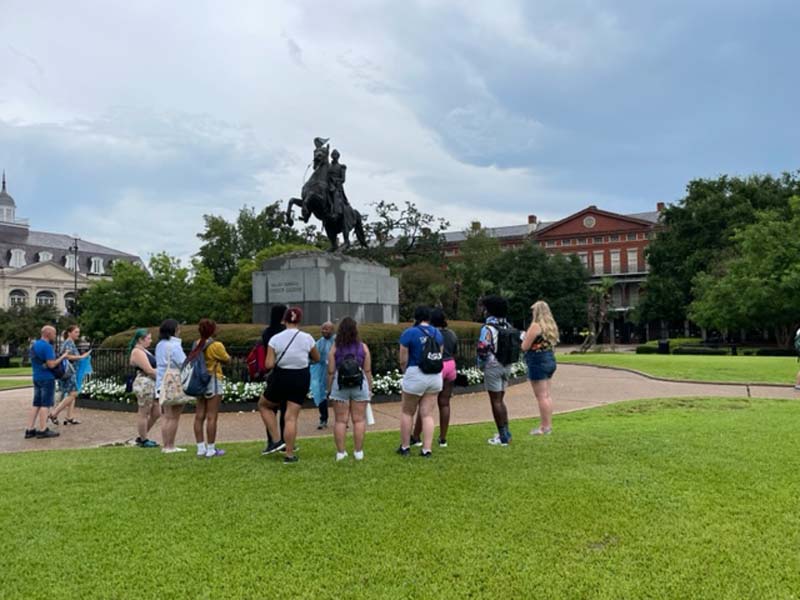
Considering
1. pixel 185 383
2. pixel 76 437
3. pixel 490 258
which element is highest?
pixel 490 258

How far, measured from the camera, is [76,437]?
9.23m

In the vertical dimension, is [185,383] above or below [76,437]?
above

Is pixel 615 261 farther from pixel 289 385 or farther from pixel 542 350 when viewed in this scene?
pixel 289 385

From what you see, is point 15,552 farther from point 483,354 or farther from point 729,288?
point 729,288

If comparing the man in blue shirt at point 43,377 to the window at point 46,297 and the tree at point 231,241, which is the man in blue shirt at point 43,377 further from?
the window at point 46,297

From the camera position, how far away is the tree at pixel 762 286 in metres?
34.8

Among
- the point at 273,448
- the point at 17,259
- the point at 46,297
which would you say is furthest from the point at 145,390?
the point at 17,259

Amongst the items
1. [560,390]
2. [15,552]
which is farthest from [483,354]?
[560,390]

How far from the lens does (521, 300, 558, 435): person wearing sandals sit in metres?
7.39

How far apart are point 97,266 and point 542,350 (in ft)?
311

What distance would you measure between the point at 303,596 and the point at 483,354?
4123 mm

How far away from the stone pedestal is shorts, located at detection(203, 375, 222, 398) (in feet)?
27.0

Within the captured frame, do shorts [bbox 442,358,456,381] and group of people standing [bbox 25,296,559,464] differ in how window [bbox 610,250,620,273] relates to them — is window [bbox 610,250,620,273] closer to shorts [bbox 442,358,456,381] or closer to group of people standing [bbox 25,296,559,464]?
group of people standing [bbox 25,296,559,464]

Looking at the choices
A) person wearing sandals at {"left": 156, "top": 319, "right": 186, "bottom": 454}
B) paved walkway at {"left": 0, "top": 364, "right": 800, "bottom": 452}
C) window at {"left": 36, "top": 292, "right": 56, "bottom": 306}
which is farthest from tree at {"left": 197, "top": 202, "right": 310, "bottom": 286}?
person wearing sandals at {"left": 156, "top": 319, "right": 186, "bottom": 454}
